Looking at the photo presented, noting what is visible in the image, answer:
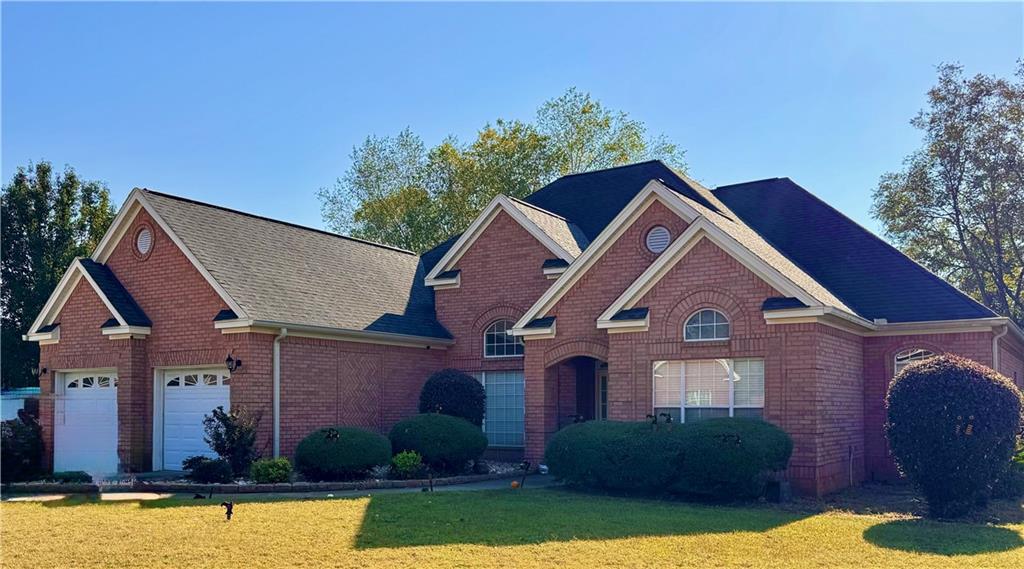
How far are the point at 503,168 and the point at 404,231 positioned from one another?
615 cm

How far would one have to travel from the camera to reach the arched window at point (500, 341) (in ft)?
78.3

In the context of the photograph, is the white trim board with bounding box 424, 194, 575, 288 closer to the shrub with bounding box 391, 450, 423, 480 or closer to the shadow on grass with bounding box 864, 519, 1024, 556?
the shrub with bounding box 391, 450, 423, 480

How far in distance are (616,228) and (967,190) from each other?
19.4m

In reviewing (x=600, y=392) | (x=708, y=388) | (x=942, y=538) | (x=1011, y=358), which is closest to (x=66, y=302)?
(x=600, y=392)

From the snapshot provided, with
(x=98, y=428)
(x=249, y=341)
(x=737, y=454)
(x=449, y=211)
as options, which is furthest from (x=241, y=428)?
(x=449, y=211)

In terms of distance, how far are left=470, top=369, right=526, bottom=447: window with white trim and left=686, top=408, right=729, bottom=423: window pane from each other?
20.1 ft

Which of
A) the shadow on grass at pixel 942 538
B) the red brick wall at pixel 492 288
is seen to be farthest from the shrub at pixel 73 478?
the shadow on grass at pixel 942 538

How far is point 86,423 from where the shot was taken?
21.8 metres

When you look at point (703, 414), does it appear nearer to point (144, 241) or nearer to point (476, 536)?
point (476, 536)

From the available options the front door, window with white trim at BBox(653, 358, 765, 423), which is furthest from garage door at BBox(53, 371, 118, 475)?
window with white trim at BBox(653, 358, 765, 423)

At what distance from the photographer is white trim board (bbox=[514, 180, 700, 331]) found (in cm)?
2027

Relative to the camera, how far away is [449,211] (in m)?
45.8

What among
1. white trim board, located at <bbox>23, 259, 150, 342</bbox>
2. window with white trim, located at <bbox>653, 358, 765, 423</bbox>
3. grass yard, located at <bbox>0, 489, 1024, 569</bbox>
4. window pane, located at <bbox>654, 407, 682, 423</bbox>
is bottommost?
grass yard, located at <bbox>0, 489, 1024, 569</bbox>

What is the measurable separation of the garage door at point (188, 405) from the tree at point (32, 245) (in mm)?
15661
